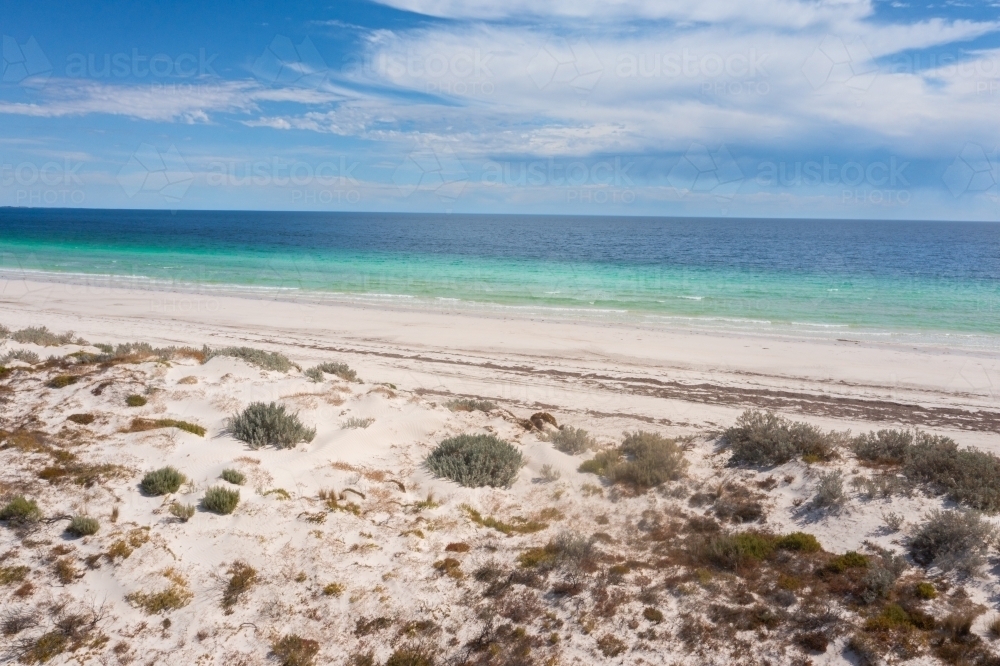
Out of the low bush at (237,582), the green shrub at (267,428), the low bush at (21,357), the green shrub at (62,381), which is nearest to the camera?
the low bush at (237,582)

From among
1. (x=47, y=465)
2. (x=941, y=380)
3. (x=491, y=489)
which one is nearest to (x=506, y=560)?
(x=491, y=489)

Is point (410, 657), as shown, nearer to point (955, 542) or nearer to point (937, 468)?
point (955, 542)

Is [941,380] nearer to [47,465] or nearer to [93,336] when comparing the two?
[47,465]

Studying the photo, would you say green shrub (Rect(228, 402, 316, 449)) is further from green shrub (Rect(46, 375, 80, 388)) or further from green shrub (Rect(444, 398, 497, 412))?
green shrub (Rect(444, 398, 497, 412))

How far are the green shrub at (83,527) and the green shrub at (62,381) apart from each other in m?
5.30

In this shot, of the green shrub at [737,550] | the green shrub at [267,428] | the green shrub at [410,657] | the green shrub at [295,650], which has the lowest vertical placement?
the green shrub at [410,657]

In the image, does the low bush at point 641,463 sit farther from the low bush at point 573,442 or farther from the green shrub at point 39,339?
the green shrub at point 39,339

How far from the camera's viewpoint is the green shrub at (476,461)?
9070 mm

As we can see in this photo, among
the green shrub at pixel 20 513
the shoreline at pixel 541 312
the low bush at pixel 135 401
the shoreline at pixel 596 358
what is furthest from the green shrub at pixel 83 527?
the shoreline at pixel 541 312

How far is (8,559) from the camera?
19.9 feet

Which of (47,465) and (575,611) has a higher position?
(47,465)

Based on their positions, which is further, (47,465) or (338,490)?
(338,490)

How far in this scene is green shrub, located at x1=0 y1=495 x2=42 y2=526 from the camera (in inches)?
261

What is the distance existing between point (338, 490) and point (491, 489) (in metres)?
2.36
